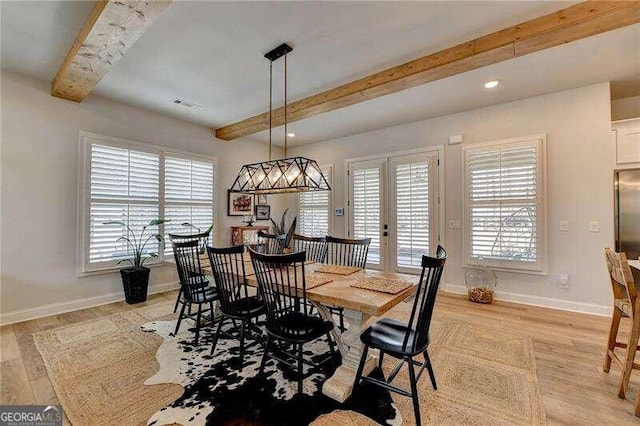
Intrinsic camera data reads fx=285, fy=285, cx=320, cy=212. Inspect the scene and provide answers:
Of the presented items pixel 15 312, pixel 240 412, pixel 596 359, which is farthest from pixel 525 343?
pixel 15 312

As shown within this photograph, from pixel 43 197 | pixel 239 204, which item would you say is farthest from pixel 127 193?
pixel 239 204

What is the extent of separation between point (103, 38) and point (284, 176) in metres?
1.87

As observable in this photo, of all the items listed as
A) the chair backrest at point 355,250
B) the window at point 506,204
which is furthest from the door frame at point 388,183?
the chair backrest at point 355,250

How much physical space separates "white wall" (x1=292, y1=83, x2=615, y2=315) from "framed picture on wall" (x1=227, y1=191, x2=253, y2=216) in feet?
13.0

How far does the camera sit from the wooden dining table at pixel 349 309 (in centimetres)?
184

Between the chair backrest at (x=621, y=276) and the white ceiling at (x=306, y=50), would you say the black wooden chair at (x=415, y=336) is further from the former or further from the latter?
the white ceiling at (x=306, y=50)

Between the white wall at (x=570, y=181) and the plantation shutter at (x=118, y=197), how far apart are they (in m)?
4.84

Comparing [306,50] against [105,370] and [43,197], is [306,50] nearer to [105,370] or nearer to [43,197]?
[105,370]

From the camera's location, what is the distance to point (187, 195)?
4.96m

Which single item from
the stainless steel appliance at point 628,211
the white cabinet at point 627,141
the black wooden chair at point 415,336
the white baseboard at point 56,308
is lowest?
the white baseboard at point 56,308

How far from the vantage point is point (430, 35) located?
8.46ft

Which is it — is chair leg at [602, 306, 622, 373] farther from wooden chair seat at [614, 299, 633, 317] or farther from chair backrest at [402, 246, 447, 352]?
chair backrest at [402, 246, 447, 352]

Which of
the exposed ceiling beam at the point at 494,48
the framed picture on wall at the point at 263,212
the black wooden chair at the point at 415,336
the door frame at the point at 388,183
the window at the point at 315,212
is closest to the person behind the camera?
the black wooden chair at the point at 415,336

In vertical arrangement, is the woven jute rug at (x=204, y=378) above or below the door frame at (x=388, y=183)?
below
